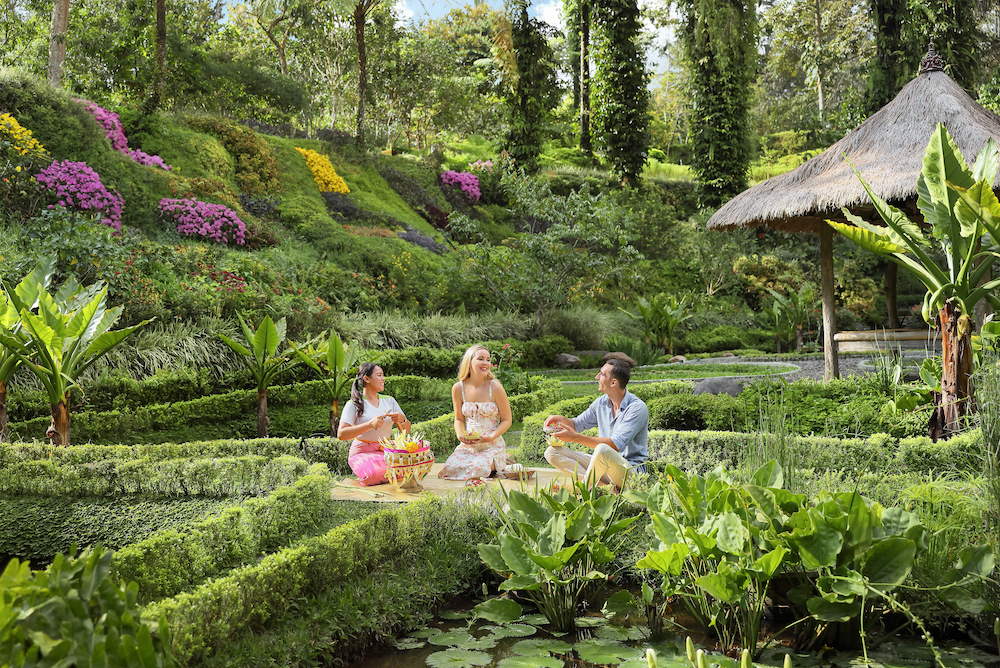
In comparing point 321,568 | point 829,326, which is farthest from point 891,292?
point 321,568

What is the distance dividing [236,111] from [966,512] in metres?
24.7

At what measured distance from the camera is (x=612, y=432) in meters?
4.61

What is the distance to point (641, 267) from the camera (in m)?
19.8

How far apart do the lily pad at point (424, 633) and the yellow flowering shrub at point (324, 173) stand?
16793 mm

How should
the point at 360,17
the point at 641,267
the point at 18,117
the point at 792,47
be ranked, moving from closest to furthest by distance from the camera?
the point at 18,117
the point at 360,17
the point at 641,267
the point at 792,47

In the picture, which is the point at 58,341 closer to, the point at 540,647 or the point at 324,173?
the point at 540,647

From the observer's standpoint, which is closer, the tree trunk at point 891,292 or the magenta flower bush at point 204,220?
the magenta flower bush at point 204,220

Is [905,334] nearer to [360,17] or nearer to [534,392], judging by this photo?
[534,392]

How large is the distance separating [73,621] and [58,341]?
15.4ft

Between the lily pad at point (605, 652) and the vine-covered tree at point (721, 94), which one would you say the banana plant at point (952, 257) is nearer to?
the lily pad at point (605, 652)

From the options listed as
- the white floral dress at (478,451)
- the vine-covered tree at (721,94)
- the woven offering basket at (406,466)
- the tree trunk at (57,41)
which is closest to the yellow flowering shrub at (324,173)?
the tree trunk at (57,41)

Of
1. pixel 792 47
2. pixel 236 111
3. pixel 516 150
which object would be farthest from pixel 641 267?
pixel 792 47

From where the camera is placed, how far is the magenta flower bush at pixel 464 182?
73.7 ft

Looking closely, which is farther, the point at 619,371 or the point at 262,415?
the point at 262,415
